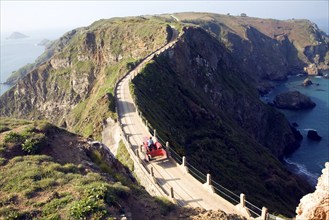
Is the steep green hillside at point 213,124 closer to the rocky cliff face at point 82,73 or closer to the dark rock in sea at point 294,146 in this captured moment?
the dark rock in sea at point 294,146

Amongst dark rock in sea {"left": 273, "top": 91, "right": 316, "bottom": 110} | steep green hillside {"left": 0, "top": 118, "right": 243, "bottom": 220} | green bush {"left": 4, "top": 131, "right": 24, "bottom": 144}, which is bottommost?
dark rock in sea {"left": 273, "top": 91, "right": 316, "bottom": 110}

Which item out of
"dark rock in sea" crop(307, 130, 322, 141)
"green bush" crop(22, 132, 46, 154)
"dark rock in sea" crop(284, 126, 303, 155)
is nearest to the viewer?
"green bush" crop(22, 132, 46, 154)

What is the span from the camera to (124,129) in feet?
137

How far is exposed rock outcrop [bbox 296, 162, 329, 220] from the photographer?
1328 cm

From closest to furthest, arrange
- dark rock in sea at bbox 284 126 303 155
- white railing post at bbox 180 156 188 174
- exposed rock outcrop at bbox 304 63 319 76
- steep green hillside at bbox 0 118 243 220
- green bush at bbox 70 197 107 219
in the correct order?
green bush at bbox 70 197 107 219
steep green hillside at bbox 0 118 243 220
white railing post at bbox 180 156 188 174
dark rock in sea at bbox 284 126 303 155
exposed rock outcrop at bbox 304 63 319 76

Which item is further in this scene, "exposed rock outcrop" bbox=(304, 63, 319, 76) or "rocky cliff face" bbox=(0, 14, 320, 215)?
"exposed rock outcrop" bbox=(304, 63, 319, 76)

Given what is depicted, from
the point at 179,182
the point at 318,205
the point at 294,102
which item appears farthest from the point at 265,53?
the point at 318,205

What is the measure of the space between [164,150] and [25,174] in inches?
612

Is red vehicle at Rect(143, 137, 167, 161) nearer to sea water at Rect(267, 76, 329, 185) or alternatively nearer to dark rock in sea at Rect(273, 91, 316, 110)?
sea water at Rect(267, 76, 329, 185)

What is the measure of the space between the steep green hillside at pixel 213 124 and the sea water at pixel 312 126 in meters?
5.23

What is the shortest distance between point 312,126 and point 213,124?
5986cm

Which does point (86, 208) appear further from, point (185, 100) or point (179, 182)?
point (185, 100)

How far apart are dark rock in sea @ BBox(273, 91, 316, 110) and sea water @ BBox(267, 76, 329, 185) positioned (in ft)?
6.25

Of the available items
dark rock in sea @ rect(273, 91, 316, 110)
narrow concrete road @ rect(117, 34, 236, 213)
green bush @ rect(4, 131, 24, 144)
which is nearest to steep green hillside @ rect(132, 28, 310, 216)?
narrow concrete road @ rect(117, 34, 236, 213)
